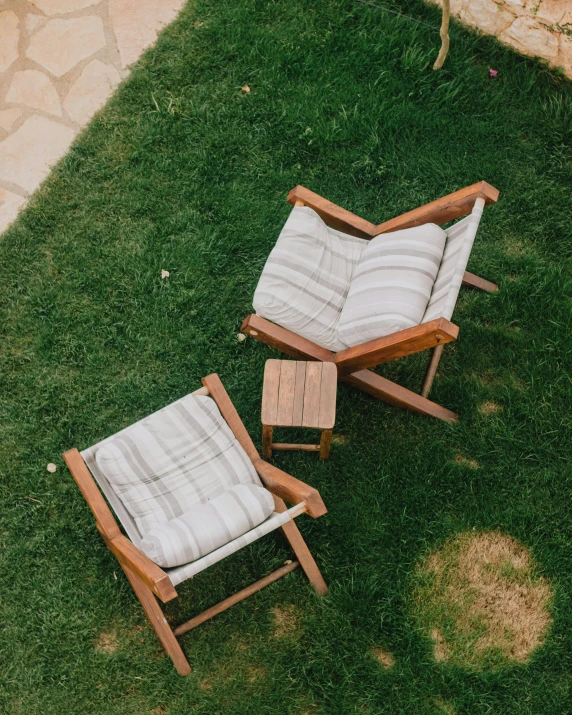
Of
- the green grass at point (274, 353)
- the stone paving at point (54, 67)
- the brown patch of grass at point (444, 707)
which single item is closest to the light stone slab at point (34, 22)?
the stone paving at point (54, 67)

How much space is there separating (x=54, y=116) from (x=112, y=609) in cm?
361

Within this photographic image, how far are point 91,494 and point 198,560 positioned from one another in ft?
2.25

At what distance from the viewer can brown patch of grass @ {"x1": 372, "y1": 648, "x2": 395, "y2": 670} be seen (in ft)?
12.2

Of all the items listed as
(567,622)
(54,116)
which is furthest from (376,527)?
(54,116)

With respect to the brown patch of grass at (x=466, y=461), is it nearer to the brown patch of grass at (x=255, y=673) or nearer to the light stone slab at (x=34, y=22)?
the brown patch of grass at (x=255, y=673)

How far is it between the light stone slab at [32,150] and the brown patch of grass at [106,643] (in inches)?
123

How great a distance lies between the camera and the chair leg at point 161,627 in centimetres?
361

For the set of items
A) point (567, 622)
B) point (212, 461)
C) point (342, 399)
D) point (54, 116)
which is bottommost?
point (567, 622)

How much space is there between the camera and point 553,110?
205 inches

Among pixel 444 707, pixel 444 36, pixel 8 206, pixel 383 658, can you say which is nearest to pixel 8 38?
pixel 8 206

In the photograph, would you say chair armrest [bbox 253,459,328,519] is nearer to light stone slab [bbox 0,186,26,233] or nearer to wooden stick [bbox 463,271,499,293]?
wooden stick [bbox 463,271,499,293]

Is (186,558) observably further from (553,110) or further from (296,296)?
(553,110)

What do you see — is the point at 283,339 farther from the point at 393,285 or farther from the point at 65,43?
the point at 65,43

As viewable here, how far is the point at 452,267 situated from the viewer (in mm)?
3668
